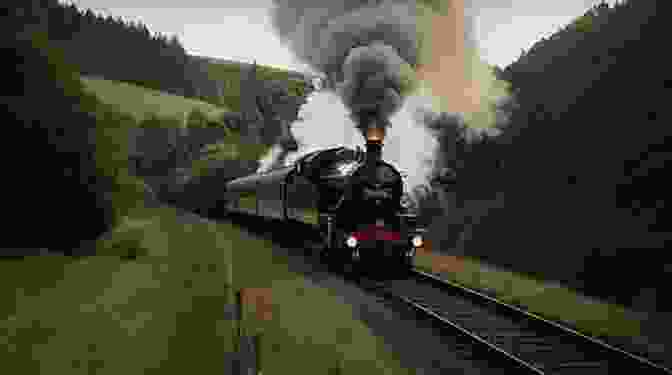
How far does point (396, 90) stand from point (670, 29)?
36.1 ft

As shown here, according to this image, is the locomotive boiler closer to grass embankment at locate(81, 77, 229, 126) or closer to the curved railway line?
the curved railway line

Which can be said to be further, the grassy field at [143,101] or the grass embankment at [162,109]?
the grassy field at [143,101]

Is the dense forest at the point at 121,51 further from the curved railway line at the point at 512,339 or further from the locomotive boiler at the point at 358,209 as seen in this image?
the curved railway line at the point at 512,339

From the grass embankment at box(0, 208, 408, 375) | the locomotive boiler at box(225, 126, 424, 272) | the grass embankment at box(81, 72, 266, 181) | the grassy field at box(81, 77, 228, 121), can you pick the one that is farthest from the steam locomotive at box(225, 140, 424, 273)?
the grassy field at box(81, 77, 228, 121)

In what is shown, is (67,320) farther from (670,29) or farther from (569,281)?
(670,29)

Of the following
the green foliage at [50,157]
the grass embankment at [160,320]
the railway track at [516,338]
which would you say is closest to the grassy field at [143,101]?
the green foliage at [50,157]

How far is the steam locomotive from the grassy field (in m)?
78.1

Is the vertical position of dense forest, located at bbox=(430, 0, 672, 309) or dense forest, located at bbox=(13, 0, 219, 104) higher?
dense forest, located at bbox=(13, 0, 219, 104)

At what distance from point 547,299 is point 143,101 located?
9542 centimetres

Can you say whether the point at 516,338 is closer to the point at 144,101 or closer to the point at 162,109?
the point at 162,109

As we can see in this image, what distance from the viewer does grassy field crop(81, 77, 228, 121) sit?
303 ft

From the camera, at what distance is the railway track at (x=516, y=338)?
27.5ft

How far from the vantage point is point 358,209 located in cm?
1598

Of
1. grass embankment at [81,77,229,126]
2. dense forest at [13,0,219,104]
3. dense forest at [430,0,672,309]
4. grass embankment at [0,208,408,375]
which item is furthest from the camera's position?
dense forest at [13,0,219,104]
